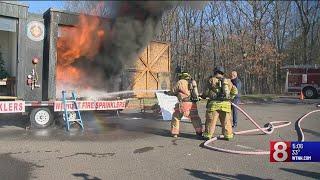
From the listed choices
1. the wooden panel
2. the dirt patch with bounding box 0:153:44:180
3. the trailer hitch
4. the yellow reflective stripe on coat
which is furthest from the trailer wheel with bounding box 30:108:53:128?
the yellow reflective stripe on coat

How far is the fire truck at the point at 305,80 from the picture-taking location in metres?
33.5

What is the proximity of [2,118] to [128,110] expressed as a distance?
5.31m

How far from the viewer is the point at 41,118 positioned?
1341 centimetres

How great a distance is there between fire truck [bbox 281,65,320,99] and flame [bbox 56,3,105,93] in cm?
2395

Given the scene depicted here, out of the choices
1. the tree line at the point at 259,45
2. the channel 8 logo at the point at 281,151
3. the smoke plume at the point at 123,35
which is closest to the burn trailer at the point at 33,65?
the smoke plume at the point at 123,35

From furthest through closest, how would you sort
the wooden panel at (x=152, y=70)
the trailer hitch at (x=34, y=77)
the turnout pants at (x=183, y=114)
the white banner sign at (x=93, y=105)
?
1. the wooden panel at (x=152, y=70)
2. the white banner sign at (x=93, y=105)
3. the trailer hitch at (x=34, y=77)
4. the turnout pants at (x=183, y=114)

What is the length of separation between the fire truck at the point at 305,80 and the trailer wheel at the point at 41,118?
2418 cm

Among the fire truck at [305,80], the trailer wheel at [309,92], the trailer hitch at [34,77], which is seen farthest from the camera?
the fire truck at [305,80]

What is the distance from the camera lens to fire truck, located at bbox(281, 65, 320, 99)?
33469 millimetres

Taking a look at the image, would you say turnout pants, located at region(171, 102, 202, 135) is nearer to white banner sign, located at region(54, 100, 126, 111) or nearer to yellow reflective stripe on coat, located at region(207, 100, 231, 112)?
yellow reflective stripe on coat, located at region(207, 100, 231, 112)

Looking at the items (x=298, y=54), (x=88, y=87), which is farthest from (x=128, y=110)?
(x=298, y=54)

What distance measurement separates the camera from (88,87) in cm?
1256

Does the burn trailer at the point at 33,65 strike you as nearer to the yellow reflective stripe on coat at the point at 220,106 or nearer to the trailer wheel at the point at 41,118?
the trailer wheel at the point at 41,118

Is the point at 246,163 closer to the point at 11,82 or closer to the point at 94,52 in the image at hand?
the point at 94,52
